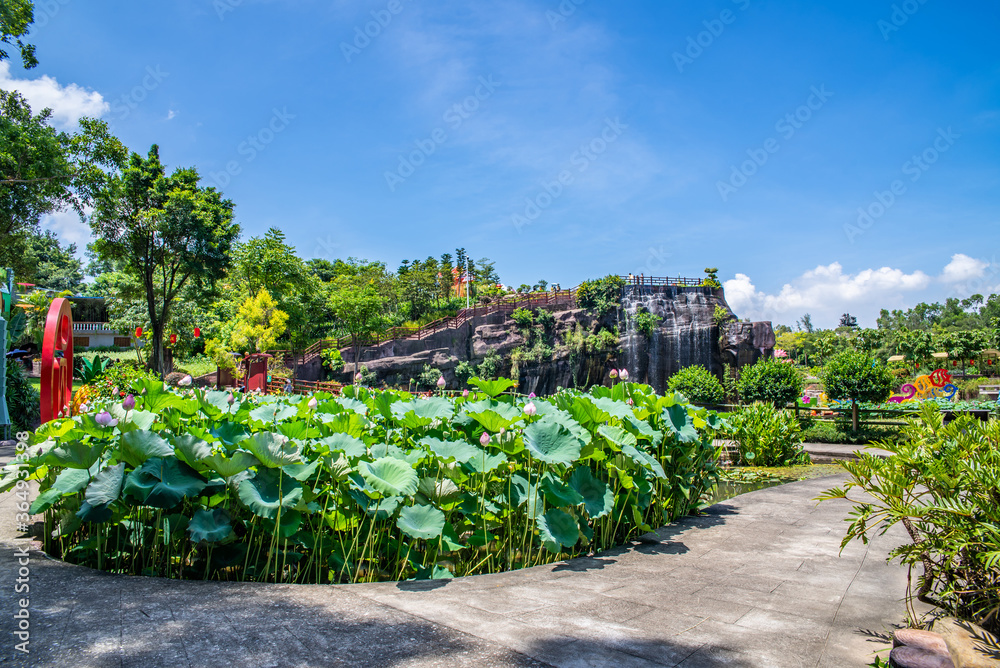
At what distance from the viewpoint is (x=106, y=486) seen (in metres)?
2.54

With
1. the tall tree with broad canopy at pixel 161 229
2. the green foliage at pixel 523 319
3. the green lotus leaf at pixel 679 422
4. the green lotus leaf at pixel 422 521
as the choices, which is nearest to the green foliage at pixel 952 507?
the green lotus leaf at pixel 422 521

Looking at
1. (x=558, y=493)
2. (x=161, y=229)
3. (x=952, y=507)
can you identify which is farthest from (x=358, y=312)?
(x=952, y=507)

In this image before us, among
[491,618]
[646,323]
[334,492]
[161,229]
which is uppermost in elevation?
[161,229]

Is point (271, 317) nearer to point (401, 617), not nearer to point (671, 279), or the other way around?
point (671, 279)

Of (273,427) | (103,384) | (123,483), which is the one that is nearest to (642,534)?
(273,427)

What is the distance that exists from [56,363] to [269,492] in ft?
17.7

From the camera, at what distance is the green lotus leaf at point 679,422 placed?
4125 millimetres

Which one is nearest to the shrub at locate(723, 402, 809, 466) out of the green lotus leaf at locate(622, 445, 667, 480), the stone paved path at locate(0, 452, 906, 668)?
the green lotus leaf at locate(622, 445, 667, 480)

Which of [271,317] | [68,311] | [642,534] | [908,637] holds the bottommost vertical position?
[642,534]

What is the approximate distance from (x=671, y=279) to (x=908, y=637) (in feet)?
102

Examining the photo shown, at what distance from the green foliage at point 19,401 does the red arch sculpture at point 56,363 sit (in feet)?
12.6

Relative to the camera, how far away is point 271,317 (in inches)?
945

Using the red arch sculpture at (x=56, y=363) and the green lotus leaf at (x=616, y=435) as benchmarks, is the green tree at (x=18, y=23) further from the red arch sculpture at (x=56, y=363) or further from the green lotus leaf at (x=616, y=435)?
the green lotus leaf at (x=616, y=435)

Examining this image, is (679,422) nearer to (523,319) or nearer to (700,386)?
(700,386)
